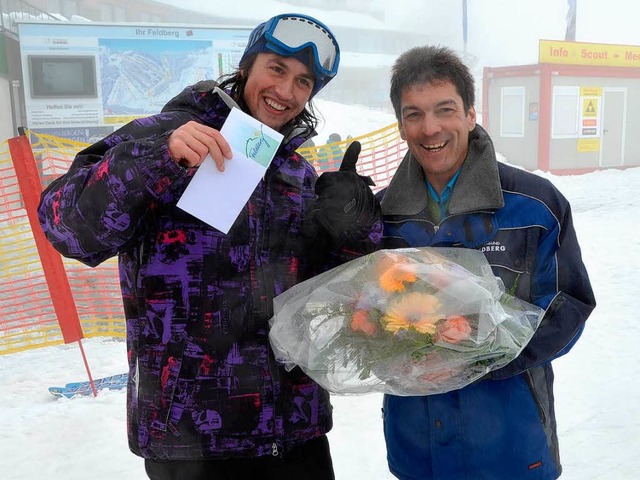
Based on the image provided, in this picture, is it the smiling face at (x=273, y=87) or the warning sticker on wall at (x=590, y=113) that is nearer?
the smiling face at (x=273, y=87)

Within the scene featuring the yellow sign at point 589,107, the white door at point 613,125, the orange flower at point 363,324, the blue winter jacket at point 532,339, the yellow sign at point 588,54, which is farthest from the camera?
the white door at point 613,125

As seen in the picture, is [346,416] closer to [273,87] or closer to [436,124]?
[436,124]

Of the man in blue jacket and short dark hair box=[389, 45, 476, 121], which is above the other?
short dark hair box=[389, 45, 476, 121]

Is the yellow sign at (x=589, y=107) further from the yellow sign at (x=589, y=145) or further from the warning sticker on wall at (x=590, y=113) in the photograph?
the yellow sign at (x=589, y=145)

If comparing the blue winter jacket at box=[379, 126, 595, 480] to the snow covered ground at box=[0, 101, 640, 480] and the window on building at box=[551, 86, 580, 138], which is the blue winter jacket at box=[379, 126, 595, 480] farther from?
the window on building at box=[551, 86, 580, 138]

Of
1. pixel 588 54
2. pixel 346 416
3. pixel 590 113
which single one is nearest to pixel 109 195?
pixel 346 416

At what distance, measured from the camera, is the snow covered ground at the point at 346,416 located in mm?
3330

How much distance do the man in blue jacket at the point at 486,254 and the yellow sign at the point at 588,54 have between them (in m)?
15.2

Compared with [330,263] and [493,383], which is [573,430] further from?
[330,263]

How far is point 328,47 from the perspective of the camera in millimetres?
1799

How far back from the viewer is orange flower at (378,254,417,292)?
156cm

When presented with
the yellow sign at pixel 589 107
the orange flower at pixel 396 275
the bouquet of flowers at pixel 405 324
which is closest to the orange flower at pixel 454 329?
the bouquet of flowers at pixel 405 324

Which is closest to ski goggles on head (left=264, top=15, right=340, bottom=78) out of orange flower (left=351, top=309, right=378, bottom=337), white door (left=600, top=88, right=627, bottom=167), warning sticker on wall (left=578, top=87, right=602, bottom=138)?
orange flower (left=351, top=309, right=378, bottom=337)

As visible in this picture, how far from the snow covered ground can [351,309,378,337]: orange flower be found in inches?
75.4
